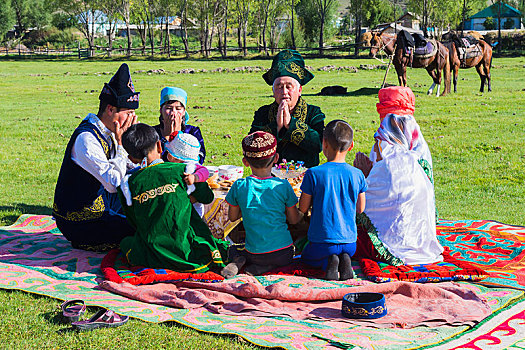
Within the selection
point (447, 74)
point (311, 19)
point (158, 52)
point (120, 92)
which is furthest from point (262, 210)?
point (311, 19)

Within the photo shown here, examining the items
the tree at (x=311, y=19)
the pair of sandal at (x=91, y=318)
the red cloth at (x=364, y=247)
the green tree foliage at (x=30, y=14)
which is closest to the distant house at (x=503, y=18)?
the tree at (x=311, y=19)

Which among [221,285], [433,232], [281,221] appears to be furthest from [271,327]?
[433,232]

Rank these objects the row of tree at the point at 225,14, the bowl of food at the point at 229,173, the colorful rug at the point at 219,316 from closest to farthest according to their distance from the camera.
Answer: the colorful rug at the point at 219,316, the bowl of food at the point at 229,173, the row of tree at the point at 225,14

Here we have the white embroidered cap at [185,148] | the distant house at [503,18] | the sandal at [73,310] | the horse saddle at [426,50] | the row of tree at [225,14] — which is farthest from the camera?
the distant house at [503,18]

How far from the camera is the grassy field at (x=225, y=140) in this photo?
4.63 meters

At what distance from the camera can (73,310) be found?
4836mm

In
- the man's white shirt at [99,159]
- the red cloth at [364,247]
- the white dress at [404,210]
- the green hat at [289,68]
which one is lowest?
the red cloth at [364,247]

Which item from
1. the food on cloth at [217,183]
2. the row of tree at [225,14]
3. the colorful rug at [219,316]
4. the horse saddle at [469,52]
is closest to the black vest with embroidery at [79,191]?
the colorful rug at [219,316]

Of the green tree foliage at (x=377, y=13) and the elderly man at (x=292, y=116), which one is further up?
the green tree foliage at (x=377, y=13)

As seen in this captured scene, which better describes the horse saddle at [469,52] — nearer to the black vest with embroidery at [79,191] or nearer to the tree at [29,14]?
the black vest with embroidery at [79,191]

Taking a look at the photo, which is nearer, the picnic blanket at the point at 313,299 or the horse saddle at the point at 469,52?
the picnic blanket at the point at 313,299

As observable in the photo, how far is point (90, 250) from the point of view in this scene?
6.58 meters

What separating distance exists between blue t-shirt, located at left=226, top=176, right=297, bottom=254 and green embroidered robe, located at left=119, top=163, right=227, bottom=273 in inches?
13.6

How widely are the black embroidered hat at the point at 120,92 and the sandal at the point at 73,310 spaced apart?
2085mm
